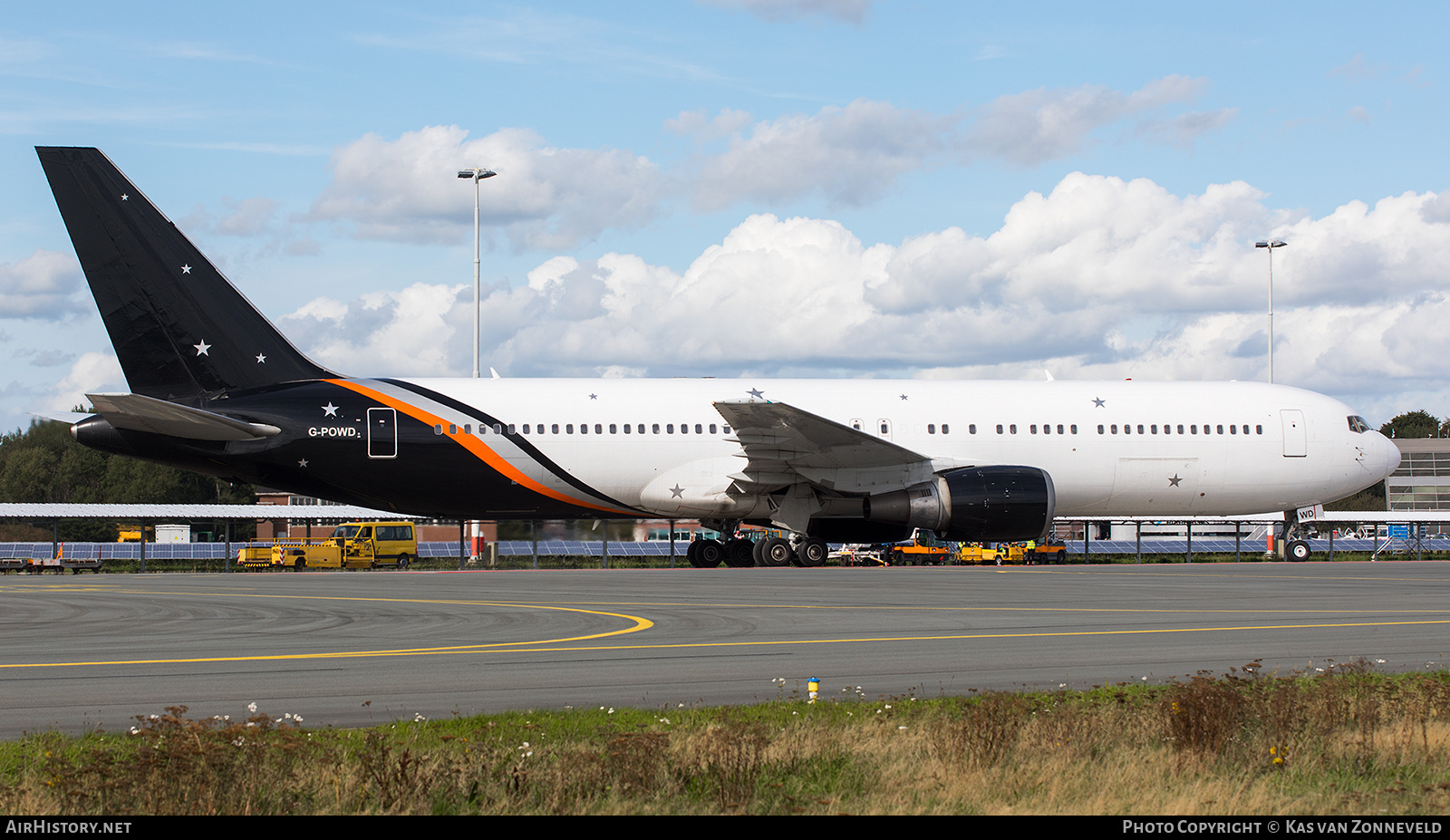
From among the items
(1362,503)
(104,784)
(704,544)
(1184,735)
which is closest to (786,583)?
(704,544)

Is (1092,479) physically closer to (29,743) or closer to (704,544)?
(704,544)

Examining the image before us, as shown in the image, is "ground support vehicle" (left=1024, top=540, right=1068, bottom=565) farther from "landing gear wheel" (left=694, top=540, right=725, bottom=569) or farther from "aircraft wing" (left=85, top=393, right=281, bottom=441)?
"aircraft wing" (left=85, top=393, right=281, bottom=441)

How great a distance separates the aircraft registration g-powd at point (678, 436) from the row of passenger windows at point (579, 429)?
5 centimetres

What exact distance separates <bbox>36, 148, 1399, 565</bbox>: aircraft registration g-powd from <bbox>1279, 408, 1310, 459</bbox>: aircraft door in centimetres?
8

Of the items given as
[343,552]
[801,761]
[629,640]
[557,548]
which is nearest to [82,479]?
[343,552]

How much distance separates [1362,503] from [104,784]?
132720 mm

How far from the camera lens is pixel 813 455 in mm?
31531

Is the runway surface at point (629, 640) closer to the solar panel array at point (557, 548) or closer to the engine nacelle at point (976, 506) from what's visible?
the engine nacelle at point (976, 506)

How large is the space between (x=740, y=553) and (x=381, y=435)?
10.4m

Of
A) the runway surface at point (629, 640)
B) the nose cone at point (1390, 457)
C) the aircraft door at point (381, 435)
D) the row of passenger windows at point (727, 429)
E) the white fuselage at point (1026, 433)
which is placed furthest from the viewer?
the nose cone at point (1390, 457)

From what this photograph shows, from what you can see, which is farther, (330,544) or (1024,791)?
(330,544)

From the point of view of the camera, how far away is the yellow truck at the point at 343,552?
49531mm

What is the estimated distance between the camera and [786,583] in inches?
990

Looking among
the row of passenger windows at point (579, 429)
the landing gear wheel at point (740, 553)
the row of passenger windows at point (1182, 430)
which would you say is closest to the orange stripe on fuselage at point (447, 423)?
the row of passenger windows at point (579, 429)
